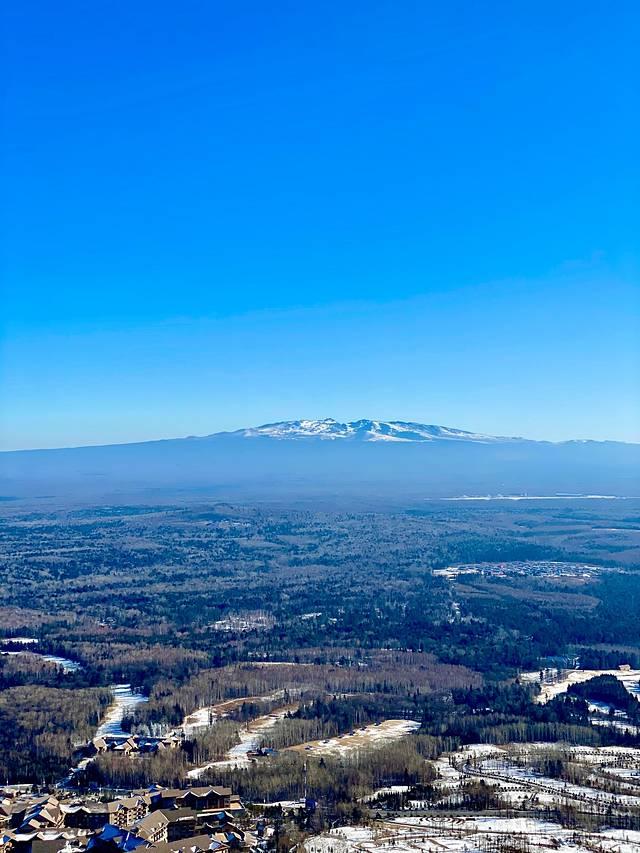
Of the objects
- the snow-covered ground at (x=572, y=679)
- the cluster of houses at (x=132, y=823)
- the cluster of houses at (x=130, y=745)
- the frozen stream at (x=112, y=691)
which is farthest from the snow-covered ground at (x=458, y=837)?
the snow-covered ground at (x=572, y=679)

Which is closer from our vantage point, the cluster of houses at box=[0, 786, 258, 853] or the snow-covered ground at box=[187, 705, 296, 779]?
the cluster of houses at box=[0, 786, 258, 853]

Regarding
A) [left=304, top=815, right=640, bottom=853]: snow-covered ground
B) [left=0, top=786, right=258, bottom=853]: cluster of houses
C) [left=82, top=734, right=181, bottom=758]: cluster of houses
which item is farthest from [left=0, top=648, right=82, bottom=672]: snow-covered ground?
[left=304, top=815, right=640, bottom=853]: snow-covered ground

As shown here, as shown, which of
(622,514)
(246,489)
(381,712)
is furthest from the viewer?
(246,489)

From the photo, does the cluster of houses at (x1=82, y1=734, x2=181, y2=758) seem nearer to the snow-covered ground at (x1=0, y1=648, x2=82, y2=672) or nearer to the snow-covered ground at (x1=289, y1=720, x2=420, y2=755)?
the snow-covered ground at (x1=289, y1=720, x2=420, y2=755)

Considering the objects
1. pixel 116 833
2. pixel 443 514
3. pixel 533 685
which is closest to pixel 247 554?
pixel 443 514

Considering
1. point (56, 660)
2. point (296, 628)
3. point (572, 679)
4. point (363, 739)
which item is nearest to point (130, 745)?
point (363, 739)

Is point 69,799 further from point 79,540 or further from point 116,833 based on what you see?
point 79,540

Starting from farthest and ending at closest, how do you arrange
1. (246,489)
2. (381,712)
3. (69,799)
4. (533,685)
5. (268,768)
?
(246,489)
(533,685)
(381,712)
(268,768)
(69,799)
